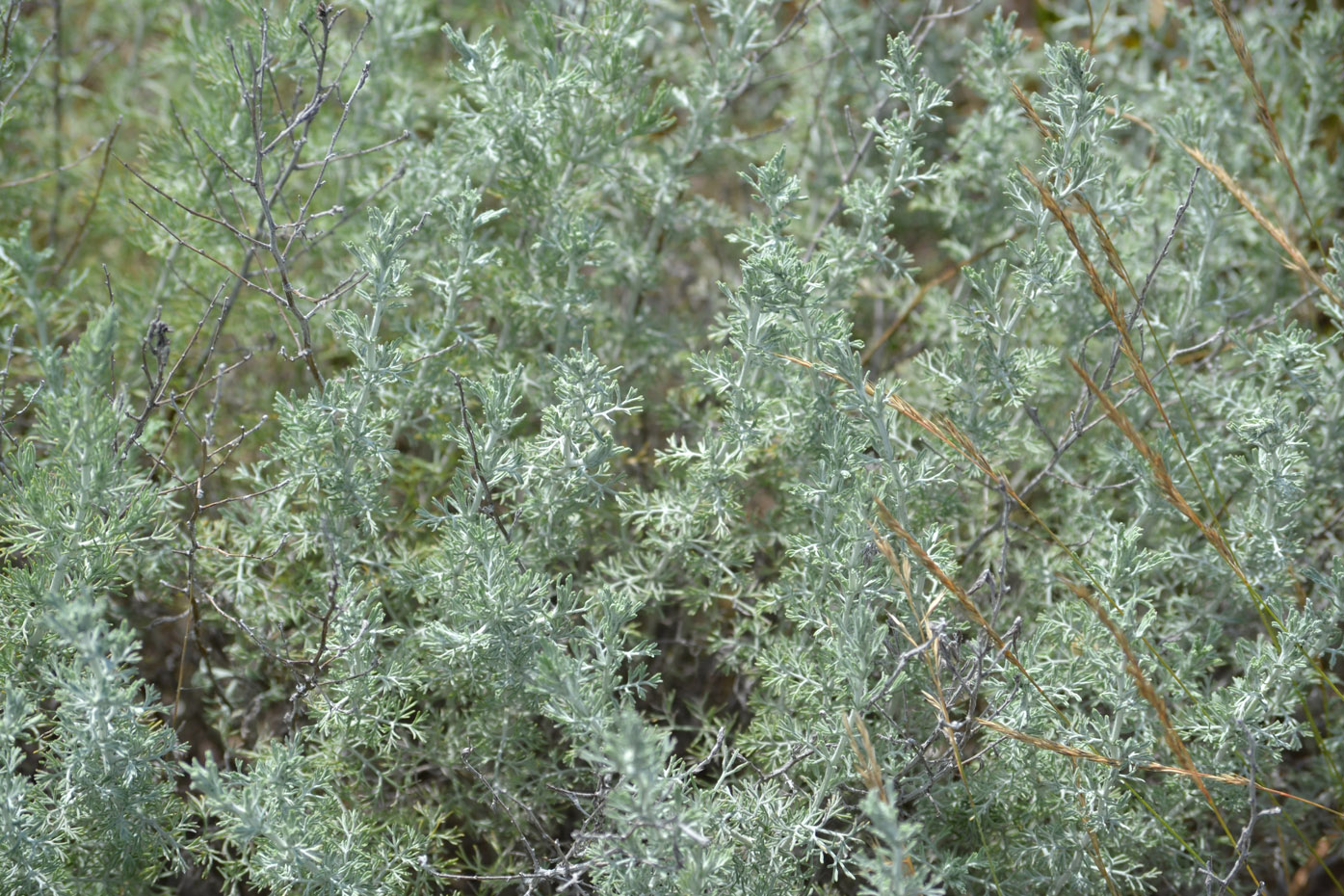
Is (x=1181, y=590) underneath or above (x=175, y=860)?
above

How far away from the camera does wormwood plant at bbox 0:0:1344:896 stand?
6.31 ft

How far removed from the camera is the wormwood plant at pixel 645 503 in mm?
1925

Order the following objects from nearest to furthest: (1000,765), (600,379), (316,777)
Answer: (316,777) → (600,379) → (1000,765)

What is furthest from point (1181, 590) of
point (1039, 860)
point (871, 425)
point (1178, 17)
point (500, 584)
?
point (500, 584)

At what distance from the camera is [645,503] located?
225 centimetres

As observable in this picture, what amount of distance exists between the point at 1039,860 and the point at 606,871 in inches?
37.4

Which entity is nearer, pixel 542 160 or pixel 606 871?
pixel 606 871

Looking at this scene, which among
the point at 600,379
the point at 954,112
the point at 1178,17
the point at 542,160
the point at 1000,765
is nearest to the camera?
the point at 600,379

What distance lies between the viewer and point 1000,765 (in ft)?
7.09

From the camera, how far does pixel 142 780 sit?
1.90 metres

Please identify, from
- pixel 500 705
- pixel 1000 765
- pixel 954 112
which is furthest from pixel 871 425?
pixel 954 112

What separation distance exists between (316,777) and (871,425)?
4.00 feet

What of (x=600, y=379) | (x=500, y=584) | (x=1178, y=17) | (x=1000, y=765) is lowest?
(x=1000, y=765)

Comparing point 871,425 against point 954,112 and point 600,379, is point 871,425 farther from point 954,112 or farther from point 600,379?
point 954,112
